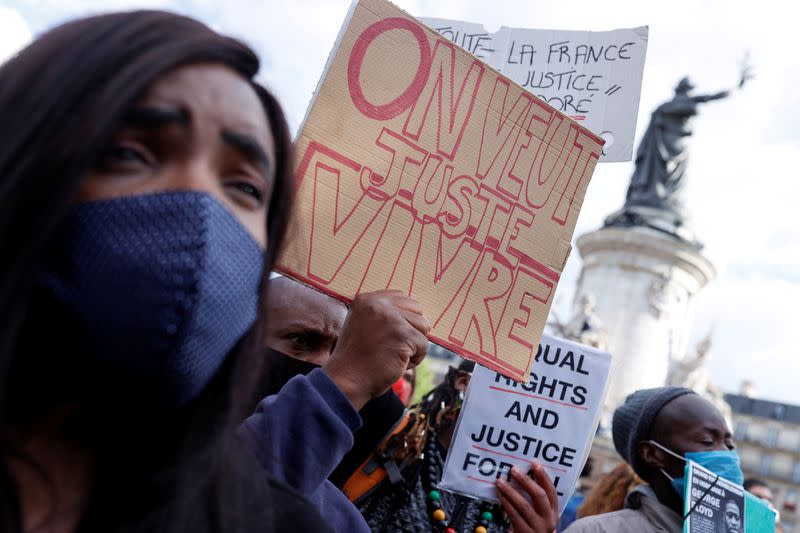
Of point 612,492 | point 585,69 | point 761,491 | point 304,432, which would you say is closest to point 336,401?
point 304,432

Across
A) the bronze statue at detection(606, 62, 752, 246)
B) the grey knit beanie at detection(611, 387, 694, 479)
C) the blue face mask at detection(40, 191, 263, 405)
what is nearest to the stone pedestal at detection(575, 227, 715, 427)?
the bronze statue at detection(606, 62, 752, 246)

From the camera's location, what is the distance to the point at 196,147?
111cm

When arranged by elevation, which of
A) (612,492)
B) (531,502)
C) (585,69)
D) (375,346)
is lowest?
(531,502)

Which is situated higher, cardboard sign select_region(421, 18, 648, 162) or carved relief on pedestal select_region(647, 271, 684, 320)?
carved relief on pedestal select_region(647, 271, 684, 320)

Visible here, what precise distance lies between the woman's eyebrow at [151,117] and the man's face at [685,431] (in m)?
2.80

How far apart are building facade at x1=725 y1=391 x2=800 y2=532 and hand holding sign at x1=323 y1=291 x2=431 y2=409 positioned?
193ft

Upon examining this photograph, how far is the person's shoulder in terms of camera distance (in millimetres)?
3180

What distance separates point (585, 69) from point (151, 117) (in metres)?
2.93

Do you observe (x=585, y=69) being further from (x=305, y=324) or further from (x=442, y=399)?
(x=305, y=324)

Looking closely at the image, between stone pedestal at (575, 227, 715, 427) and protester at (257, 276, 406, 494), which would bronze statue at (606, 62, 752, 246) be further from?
protester at (257, 276, 406, 494)

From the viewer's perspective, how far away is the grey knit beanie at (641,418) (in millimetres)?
3471

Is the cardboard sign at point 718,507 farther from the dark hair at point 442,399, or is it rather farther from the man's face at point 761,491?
the man's face at point 761,491

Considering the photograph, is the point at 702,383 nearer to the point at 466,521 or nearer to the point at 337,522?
the point at 466,521

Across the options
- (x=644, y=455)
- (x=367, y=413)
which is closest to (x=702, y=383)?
(x=644, y=455)
